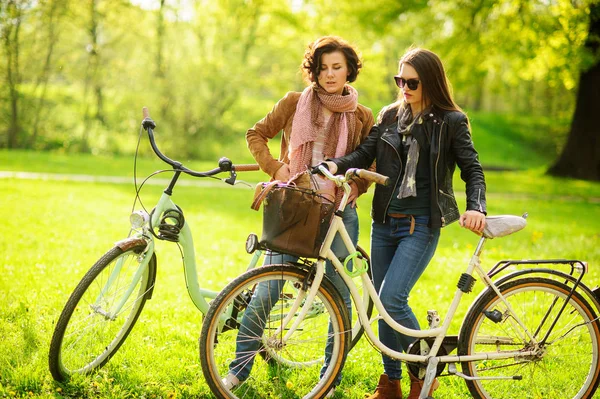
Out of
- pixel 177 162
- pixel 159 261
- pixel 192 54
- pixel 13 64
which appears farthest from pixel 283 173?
pixel 192 54

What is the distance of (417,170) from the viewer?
3615 millimetres

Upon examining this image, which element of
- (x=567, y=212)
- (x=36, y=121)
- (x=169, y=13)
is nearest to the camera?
(x=567, y=212)

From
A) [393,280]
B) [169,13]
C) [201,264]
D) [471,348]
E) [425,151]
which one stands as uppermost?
[169,13]

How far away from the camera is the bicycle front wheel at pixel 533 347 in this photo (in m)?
3.62

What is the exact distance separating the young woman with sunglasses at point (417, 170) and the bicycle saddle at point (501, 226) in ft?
0.22

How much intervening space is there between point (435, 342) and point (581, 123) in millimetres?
17920

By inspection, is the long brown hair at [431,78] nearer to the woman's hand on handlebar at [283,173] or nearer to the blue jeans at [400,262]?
the blue jeans at [400,262]

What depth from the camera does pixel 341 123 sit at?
380cm

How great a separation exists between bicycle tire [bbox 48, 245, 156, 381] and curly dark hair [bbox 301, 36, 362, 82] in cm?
137

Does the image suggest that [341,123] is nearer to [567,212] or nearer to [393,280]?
[393,280]

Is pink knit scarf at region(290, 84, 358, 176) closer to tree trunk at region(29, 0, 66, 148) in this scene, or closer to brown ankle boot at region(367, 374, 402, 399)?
brown ankle boot at region(367, 374, 402, 399)

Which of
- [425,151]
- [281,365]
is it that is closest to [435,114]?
[425,151]

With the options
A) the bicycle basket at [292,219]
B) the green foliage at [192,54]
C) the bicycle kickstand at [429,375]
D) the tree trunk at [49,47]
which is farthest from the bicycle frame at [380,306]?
the tree trunk at [49,47]

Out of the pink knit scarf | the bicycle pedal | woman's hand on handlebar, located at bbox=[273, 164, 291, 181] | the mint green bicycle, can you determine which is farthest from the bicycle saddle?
woman's hand on handlebar, located at bbox=[273, 164, 291, 181]
